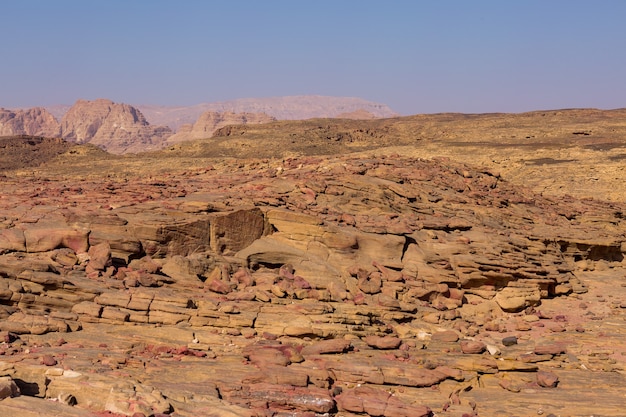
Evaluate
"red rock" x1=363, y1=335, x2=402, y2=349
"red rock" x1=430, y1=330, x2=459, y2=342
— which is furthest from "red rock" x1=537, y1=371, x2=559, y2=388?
"red rock" x1=363, y1=335, x2=402, y2=349

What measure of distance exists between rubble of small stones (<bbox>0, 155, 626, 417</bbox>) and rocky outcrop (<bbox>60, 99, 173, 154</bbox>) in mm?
109034

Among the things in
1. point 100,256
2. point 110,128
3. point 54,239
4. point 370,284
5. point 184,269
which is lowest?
point 370,284

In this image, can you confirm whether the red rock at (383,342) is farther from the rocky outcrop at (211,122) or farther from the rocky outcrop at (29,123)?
the rocky outcrop at (29,123)

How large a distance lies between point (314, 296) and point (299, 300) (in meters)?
0.49

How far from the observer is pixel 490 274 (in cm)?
1973

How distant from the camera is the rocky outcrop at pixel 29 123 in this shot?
142 m

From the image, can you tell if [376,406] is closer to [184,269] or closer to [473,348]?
[473,348]

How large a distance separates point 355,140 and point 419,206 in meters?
42.0

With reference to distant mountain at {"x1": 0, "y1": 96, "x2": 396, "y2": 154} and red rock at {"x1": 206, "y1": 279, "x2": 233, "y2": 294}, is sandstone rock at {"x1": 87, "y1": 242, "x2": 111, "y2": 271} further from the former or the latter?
distant mountain at {"x1": 0, "y1": 96, "x2": 396, "y2": 154}

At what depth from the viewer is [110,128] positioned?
138250 millimetres

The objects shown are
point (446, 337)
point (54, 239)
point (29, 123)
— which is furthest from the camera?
point (29, 123)

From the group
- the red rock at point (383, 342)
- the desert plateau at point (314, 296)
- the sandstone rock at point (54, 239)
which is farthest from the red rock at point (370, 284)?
the sandstone rock at point (54, 239)

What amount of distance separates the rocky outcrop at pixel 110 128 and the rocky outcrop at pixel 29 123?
2738mm

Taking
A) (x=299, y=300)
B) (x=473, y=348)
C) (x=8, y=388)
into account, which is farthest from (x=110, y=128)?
(x=8, y=388)
